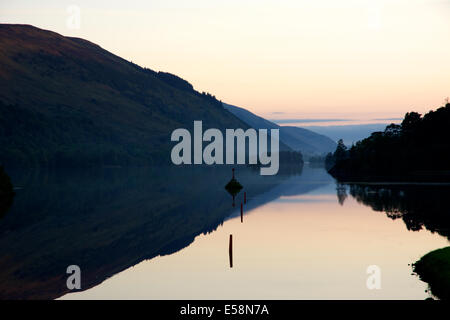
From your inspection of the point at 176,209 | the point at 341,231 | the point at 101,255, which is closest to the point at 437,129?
the point at 176,209

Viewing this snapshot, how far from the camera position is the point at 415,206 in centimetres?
7944

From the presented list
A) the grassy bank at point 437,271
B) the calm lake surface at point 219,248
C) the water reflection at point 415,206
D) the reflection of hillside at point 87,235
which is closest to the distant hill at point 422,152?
the water reflection at point 415,206

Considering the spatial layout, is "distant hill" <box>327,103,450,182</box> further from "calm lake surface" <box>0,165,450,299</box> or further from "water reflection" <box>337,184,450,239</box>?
"calm lake surface" <box>0,165,450,299</box>

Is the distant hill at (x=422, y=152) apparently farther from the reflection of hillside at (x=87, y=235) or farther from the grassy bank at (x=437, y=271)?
the grassy bank at (x=437, y=271)

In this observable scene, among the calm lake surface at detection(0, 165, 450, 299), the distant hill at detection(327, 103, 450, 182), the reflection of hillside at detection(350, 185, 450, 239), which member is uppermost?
the distant hill at detection(327, 103, 450, 182)

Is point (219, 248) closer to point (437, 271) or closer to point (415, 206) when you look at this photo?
point (437, 271)

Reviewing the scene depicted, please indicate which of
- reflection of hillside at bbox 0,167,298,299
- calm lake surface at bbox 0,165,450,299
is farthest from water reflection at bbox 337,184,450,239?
reflection of hillside at bbox 0,167,298,299

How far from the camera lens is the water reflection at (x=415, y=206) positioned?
60.0 meters

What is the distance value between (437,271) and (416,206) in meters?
47.6

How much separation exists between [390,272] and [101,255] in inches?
921

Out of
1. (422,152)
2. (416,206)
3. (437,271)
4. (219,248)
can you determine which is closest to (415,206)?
(416,206)

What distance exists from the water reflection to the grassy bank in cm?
1424

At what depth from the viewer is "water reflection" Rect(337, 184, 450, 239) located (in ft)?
197
